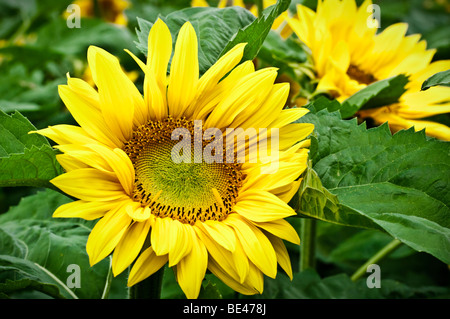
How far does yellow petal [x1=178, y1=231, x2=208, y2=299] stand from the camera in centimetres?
65

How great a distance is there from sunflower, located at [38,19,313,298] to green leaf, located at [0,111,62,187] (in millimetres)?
27

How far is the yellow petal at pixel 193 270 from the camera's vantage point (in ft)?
2.15

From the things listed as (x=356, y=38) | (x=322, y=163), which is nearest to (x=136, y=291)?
(x=322, y=163)

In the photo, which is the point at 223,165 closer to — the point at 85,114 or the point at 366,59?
the point at 85,114

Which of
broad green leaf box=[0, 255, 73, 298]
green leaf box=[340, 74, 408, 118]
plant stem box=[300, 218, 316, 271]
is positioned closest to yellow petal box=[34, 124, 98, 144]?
broad green leaf box=[0, 255, 73, 298]

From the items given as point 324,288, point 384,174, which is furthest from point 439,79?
point 324,288

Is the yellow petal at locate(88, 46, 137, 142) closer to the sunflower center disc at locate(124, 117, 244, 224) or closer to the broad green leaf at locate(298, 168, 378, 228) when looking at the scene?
the sunflower center disc at locate(124, 117, 244, 224)

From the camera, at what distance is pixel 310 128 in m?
0.75

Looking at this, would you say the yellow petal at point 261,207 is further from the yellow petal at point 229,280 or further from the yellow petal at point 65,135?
the yellow petal at point 65,135

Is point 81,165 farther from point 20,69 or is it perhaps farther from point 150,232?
point 20,69

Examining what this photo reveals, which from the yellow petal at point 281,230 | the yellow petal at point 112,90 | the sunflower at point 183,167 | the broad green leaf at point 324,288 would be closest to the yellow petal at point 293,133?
the sunflower at point 183,167

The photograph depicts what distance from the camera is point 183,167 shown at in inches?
32.7

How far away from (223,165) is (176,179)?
76 mm
